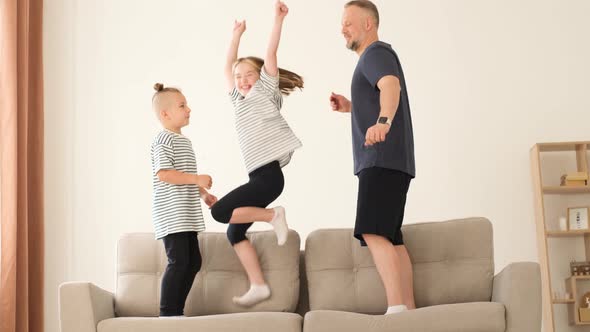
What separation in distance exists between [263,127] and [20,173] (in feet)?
7.06

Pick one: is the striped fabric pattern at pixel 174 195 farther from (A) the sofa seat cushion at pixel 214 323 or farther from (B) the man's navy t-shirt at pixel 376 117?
(B) the man's navy t-shirt at pixel 376 117

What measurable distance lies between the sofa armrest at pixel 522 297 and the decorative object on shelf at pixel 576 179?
97.0 inches

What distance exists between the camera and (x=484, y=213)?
5418 millimetres

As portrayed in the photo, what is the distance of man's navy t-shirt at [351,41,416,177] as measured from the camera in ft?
10.0

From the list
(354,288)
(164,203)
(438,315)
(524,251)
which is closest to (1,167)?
(164,203)

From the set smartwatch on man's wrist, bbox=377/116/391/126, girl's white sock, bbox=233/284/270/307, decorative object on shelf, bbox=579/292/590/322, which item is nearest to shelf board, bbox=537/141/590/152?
decorative object on shelf, bbox=579/292/590/322

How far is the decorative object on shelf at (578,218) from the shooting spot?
5242 mm

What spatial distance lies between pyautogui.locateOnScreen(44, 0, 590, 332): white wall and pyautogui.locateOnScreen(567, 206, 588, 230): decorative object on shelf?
0.26 metres

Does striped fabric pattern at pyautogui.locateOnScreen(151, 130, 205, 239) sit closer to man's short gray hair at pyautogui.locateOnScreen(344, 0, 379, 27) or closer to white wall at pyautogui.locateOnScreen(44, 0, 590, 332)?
man's short gray hair at pyautogui.locateOnScreen(344, 0, 379, 27)

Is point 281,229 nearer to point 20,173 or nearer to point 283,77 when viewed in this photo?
point 283,77

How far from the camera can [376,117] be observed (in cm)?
314

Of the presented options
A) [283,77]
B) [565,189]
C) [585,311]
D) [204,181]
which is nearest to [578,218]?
[565,189]

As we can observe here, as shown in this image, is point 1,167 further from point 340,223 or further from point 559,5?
point 559,5

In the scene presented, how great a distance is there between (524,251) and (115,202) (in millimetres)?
2809
